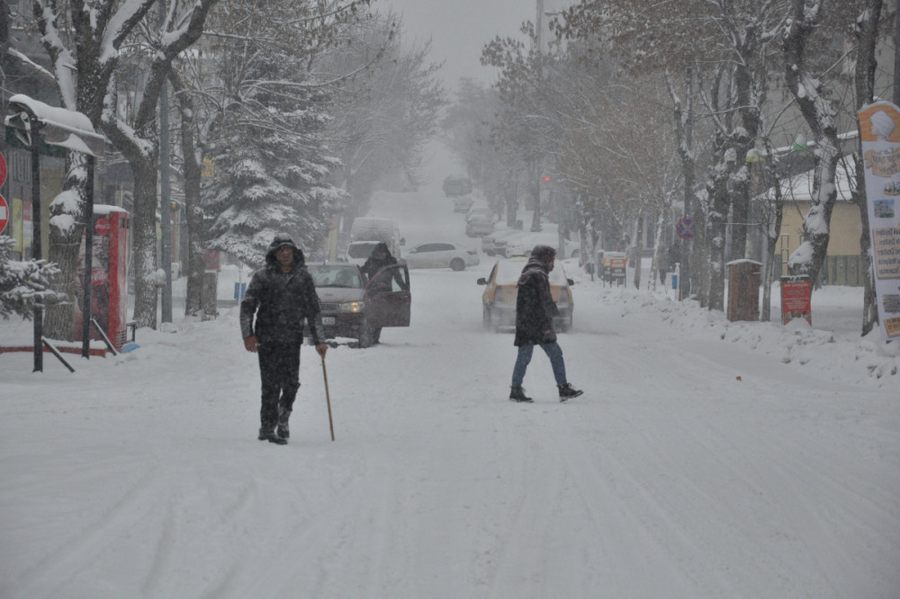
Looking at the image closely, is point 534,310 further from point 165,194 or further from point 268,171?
point 268,171

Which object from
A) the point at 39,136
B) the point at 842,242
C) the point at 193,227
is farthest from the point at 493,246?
the point at 39,136

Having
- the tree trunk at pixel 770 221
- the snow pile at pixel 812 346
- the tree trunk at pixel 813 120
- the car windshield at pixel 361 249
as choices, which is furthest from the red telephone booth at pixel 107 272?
the car windshield at pixel 361 249

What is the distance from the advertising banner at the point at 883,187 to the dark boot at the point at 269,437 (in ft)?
31.9

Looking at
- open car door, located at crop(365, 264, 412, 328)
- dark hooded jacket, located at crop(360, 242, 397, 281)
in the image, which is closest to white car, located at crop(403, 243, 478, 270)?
dark hooded jacket, located at crop(360, 242, 397, 281)

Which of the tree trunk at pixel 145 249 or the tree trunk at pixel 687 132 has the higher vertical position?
the tree trunk at pixel 687 132

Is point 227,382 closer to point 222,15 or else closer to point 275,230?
point 222,15

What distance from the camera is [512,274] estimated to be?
2586 cm

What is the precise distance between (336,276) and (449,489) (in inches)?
548

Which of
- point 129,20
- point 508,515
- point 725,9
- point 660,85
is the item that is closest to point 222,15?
point 129,20

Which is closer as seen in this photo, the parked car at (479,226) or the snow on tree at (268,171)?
the snow on tree at (268,171)

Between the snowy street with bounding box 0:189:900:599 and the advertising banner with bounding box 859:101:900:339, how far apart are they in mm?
1418

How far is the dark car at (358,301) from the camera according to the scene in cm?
2042

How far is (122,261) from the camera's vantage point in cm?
1845

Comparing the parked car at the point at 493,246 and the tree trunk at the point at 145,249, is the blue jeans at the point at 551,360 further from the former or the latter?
the parked car at the point at 493,246
